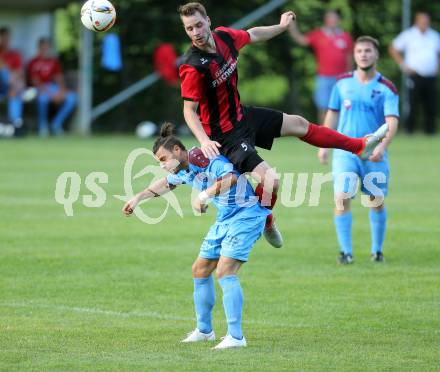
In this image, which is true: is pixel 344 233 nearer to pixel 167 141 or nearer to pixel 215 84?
pixel 215 84

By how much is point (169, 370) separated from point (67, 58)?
22628mm

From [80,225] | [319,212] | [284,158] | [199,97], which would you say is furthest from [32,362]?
[284,158]

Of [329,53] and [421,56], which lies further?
[421,56]

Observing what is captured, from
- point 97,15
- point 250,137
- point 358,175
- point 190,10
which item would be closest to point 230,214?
point 250,137

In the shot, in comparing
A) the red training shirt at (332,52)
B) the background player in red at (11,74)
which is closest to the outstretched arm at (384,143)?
the red training shirt at (332,52)

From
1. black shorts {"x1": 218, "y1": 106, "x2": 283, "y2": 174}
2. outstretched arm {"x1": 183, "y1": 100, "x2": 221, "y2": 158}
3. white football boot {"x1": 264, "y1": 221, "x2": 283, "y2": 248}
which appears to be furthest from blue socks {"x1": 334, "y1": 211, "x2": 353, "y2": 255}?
outstretched arm {"x1": 183, "y1": 100, "x2": 221, "y2": 158}

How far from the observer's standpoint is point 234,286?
22.9 ft

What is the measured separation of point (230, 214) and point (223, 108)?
103 cm

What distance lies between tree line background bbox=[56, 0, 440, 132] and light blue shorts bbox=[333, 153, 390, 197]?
1643 centimetres

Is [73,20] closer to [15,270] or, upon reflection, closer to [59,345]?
[15,270]

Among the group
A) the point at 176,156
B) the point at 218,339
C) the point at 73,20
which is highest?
the point at 73,20

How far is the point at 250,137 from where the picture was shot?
7945 millimetres

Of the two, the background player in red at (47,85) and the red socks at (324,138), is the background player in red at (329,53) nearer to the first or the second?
the background player in red at (47,85)

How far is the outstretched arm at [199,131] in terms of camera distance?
7.06 m
